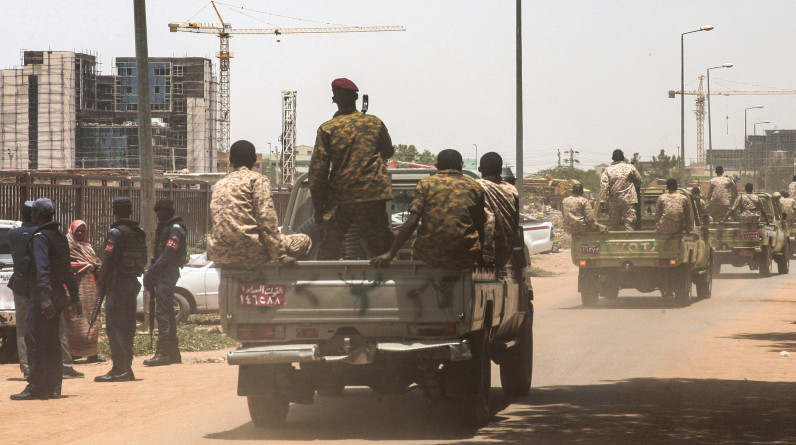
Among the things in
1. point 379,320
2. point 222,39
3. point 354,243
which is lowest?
point 379,320

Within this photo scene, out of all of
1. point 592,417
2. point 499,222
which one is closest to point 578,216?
point 592,417

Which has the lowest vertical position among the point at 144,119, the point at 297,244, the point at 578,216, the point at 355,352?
the point at 355,352

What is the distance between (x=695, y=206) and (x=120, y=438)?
50.7ft

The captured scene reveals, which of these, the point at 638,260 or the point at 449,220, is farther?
the point at 638,260

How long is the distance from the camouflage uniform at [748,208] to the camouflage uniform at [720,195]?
519 mm

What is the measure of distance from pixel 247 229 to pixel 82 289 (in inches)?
211

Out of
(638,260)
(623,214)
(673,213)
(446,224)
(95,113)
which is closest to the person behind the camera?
(446,224)

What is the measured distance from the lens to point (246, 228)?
7.80 m

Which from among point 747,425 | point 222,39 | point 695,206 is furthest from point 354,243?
point 222,39

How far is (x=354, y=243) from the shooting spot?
8242 millimetres

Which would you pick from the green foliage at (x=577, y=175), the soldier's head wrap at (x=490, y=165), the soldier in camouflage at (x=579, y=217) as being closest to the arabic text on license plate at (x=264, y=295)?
the soldier's head wrap at (x=490, y=165)

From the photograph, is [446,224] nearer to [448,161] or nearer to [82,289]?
[448,161]

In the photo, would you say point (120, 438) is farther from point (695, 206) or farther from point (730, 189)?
point (730, 189)

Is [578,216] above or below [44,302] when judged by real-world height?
above
